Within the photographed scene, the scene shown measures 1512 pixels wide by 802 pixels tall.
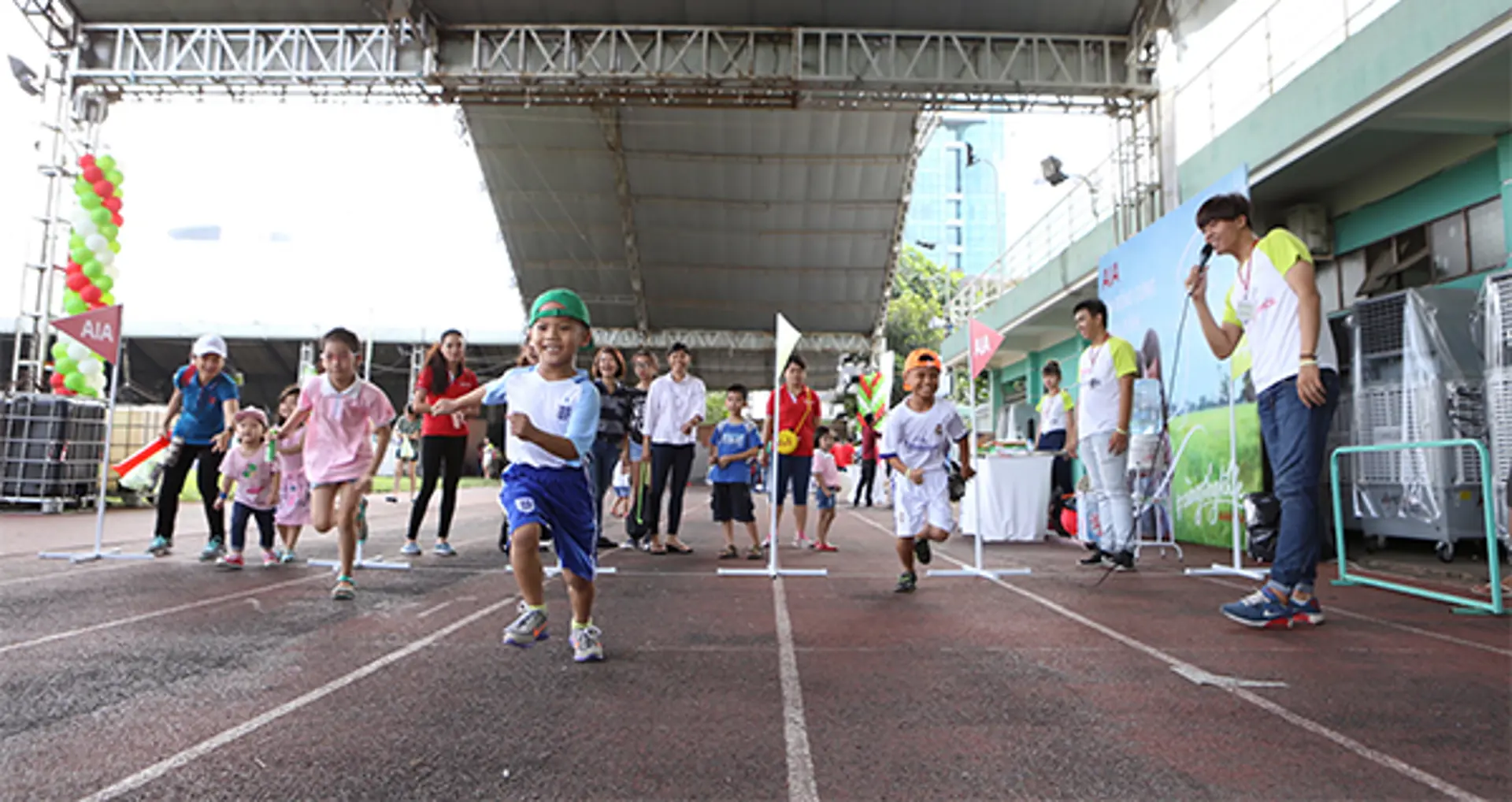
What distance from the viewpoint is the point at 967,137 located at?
267ft

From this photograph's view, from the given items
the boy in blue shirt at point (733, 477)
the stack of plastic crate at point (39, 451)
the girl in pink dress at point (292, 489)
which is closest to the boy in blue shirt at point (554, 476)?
the girl in pink dress at point (292, 489)

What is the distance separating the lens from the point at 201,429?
22.5 ft

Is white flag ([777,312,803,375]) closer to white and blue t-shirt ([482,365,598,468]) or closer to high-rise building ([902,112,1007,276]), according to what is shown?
white and blue t-shirt ([482,365,598,468])

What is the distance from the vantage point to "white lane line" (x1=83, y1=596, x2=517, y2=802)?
2.13 meters

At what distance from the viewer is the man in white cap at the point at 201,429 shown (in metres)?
6.80

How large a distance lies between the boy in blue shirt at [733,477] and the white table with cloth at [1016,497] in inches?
121

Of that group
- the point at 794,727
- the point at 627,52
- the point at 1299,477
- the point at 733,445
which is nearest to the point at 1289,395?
the point at 1299,477

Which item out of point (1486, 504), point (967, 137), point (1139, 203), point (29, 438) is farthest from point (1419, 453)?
point (967, 137)

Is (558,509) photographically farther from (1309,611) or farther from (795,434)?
(795,434)

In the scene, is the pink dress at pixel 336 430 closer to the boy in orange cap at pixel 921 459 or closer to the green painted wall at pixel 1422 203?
the boy in orange cap at pixel 921 459

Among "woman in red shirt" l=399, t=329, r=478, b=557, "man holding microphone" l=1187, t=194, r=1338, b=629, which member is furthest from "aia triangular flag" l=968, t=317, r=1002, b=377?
"woman in red shirt" l=399, t=329, r=478, b=557

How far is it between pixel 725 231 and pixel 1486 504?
18030mm

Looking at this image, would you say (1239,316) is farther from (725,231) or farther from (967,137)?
(967,137)

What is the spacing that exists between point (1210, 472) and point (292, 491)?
27.5 ft
